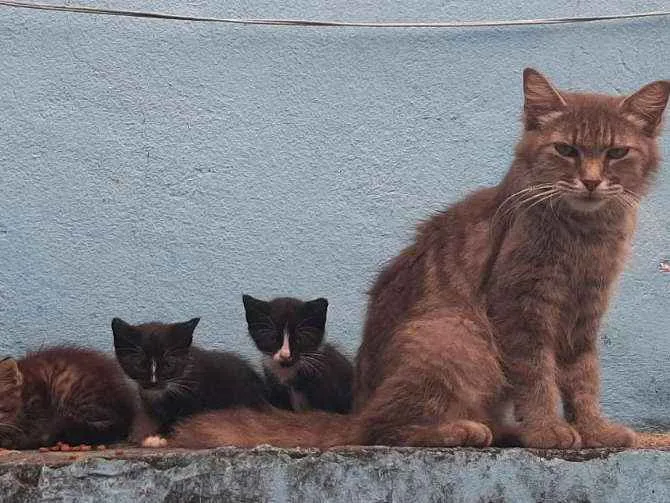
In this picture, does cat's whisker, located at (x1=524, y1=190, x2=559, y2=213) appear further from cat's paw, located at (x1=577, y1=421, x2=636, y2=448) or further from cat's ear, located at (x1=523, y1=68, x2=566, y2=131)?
cat's paw, located at (x1=577, y1=421, x2=636, y2=448)

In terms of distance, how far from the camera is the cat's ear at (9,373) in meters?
4.90

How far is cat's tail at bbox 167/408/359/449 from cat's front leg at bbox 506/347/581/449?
0.59 metres

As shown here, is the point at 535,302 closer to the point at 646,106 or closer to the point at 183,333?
the point at 646,106

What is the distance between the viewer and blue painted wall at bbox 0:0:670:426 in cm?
548

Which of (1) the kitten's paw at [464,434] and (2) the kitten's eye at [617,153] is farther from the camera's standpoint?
(2) the kitten's eye at [617,153]

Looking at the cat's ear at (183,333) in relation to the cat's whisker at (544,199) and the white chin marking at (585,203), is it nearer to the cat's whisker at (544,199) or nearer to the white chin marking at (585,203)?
the cat's whisker at (544,199)

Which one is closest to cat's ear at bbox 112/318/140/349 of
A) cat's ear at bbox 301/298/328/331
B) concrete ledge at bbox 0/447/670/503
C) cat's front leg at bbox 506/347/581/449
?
cat's ear at bbox 301/298/328/331

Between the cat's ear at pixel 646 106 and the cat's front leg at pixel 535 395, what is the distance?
899 mm

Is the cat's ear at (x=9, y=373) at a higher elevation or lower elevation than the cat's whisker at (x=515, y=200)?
lower

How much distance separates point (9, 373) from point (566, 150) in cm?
247

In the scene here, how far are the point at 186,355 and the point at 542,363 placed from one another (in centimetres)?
160

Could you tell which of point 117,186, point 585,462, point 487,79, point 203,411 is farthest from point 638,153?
point 117,186

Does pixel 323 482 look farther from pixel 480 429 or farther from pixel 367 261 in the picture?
pixel 367 261

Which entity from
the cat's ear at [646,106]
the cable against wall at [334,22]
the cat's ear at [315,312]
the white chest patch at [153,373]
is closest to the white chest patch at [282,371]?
the cat's ear at [315,312]
